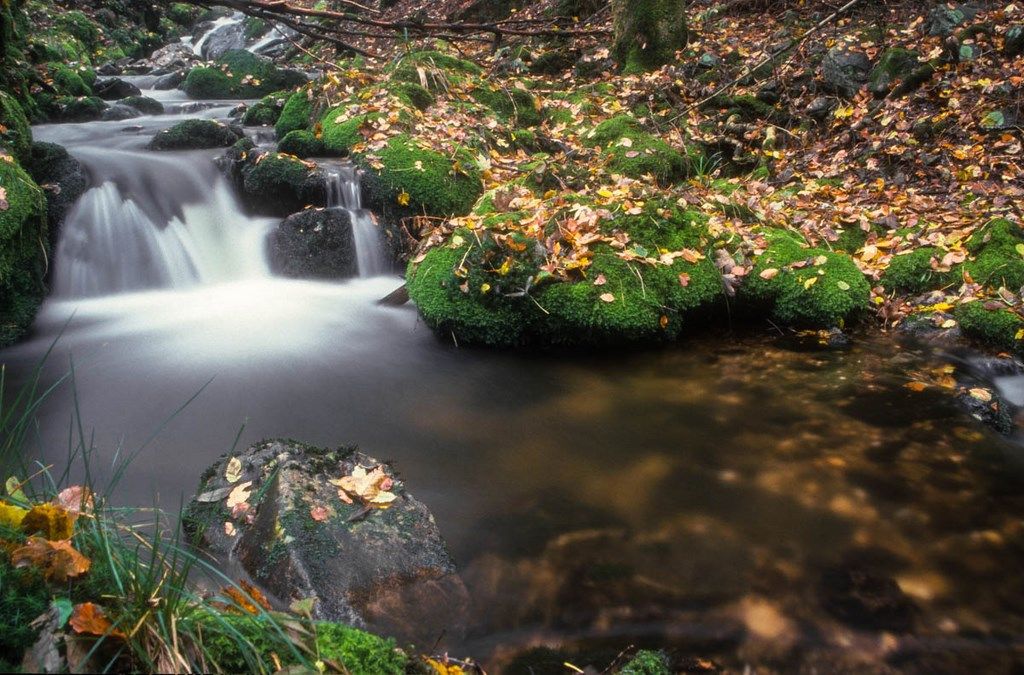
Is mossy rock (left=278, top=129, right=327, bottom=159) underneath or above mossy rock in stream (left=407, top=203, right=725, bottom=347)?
above

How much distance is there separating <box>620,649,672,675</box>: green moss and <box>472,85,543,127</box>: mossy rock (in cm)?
789

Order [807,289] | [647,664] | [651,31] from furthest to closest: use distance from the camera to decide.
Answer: [651,31] < [807,289] < [647,664]

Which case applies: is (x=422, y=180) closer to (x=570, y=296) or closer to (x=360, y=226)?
(x=360, y=226)

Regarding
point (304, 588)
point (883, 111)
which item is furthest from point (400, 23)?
point (883, 111)

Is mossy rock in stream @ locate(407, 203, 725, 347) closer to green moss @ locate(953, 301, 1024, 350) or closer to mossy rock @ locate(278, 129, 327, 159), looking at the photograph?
green moss @ locate(953, 301, 1024, 350)

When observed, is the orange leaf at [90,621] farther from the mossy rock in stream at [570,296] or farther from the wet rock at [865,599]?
the mossy rock in stream at [570,296]

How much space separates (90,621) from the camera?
136 cm

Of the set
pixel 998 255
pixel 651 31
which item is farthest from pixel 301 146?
pixel 998 255

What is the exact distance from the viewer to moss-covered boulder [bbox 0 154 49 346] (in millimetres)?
5727

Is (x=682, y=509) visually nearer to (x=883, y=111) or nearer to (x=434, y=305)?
(x=434, y=305)

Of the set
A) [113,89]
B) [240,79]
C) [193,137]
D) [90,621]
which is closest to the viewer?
[90,621]

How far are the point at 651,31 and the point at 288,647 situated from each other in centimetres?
1051

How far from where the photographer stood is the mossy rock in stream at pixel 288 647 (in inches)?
61.3

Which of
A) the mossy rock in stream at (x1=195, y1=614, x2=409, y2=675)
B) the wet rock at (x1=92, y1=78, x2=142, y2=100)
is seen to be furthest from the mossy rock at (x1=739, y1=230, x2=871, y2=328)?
the wet rock at (x1=92, y1=78, x2=142, y2=100)
